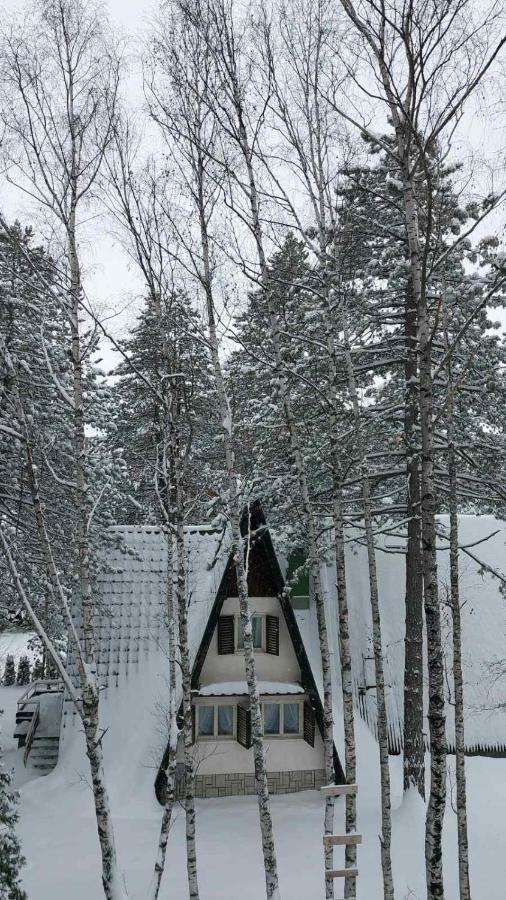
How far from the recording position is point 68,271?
996 centimetres

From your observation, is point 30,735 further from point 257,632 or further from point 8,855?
point 8,855

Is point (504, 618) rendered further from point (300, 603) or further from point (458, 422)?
point (458, 422)

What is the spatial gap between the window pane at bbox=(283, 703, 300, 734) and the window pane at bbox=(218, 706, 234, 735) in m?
1.28

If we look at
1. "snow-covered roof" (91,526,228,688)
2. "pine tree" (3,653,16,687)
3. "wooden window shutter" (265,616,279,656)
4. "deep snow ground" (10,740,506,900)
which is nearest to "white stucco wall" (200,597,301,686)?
"wooden window shutter" (265,616,279,656)

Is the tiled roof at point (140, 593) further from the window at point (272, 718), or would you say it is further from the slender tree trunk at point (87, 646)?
the slender tree trunk at point (87, 646)

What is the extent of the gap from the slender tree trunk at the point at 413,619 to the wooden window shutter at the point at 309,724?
2.66 m

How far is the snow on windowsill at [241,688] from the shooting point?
48.9 feet

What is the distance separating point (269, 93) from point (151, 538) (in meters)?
11.8

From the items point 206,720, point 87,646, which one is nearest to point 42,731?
point 206,720

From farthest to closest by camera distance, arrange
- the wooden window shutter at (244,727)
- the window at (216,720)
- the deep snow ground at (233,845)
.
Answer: the window at (216,720) → the wooden window shutter at (244,727) → the deep snow ground at (233,845)

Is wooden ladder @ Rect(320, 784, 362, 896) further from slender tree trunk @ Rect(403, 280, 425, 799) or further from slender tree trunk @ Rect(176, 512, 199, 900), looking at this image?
slender tree trunk @ Rect(403, 280, 425, 799)

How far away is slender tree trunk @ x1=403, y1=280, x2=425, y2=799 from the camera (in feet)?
43.0

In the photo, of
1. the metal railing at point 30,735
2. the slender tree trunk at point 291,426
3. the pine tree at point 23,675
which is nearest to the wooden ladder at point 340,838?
the slender tree trunk at point 291,426

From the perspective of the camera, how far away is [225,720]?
1564 cm
